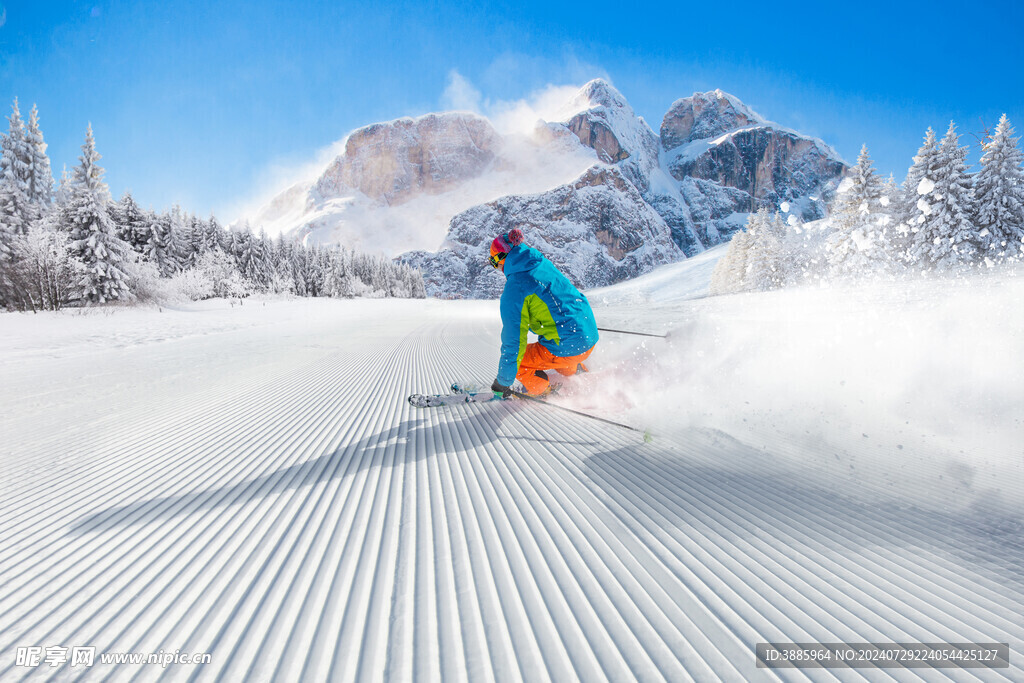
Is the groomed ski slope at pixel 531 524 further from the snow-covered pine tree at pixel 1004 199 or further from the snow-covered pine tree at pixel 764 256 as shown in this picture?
the snow-covered pine tree at pixel 764 256

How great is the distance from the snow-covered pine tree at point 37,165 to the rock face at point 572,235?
11089 cm

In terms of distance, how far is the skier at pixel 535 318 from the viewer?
411 cm

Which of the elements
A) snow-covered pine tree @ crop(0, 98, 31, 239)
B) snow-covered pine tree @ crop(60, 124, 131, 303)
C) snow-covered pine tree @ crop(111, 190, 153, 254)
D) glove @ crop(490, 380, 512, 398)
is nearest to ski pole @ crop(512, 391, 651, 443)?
glove @ crop(490, 380, 512, 398)

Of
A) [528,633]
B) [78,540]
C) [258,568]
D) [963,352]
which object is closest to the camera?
[528,633]

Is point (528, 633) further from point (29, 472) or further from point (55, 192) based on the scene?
point (55, 192)

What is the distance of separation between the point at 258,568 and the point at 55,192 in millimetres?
48960

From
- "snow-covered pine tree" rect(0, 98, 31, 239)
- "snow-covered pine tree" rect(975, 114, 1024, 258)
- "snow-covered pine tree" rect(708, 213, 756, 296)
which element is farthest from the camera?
"snow-covered pine tree" rect(708, 213, 756, 296)

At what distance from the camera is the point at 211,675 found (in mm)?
1203

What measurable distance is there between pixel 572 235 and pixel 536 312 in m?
161

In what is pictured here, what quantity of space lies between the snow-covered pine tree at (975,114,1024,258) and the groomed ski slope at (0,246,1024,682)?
19.4 meters

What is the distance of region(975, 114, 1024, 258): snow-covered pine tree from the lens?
1700 cm

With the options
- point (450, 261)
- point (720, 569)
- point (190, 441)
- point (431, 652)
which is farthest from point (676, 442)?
point (450, 261)

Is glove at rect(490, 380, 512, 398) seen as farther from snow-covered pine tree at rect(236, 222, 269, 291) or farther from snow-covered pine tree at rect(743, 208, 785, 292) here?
snow-covered pine tree at rect(236, 222, 269, 291)

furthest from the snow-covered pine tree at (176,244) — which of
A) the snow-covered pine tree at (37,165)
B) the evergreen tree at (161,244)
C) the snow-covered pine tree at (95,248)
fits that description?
the snow-covered pine tree at (95,248)
